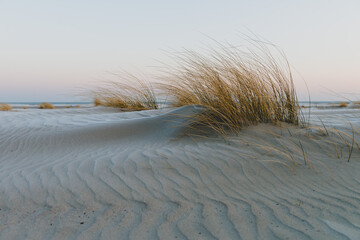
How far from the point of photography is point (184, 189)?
207 centimetres

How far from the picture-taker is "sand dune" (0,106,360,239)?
63.7 inches

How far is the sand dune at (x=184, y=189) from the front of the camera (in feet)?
5.31

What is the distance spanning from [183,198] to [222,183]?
1.23 feet

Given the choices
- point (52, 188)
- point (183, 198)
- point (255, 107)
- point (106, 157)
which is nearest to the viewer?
point (183, 198)

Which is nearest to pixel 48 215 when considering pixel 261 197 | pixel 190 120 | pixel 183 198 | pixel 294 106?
pixel 183 198

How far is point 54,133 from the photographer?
3945 mm

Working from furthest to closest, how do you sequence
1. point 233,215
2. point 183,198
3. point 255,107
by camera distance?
point 255,107 < point 183,198 < point 233,215

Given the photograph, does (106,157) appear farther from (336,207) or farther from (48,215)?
(336,207)

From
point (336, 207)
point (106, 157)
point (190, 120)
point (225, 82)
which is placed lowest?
point (336, 207)

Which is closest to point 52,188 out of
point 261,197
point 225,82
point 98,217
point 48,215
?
point 48,215

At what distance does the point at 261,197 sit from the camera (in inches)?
77.3

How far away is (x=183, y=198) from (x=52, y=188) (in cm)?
101

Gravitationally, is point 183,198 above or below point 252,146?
below

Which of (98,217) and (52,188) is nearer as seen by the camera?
(98,217)
